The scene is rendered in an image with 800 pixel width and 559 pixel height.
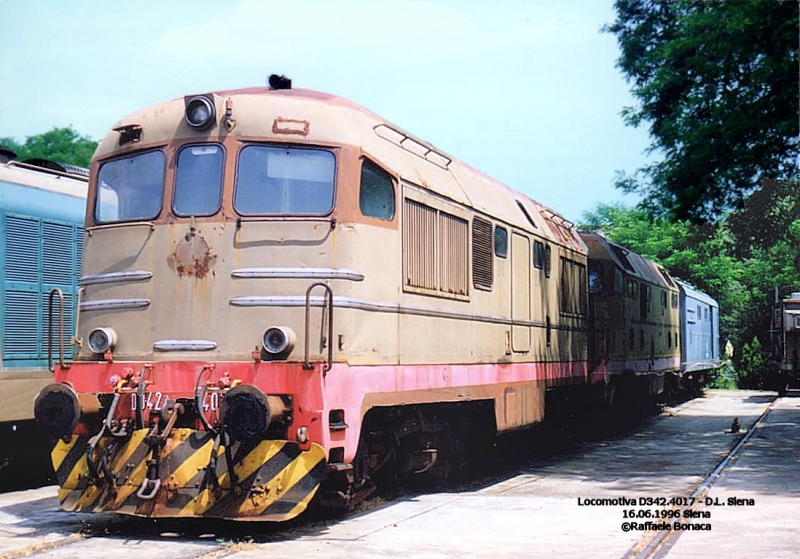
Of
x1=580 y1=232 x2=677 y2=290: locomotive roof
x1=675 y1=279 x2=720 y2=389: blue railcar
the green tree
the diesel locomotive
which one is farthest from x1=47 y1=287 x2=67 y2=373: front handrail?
the green tree

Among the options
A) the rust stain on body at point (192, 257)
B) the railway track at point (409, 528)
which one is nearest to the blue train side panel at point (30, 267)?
the railway track at point (409, 528)

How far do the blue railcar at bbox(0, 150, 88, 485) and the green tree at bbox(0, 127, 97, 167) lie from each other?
44.8 m

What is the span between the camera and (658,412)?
26094 millimetres

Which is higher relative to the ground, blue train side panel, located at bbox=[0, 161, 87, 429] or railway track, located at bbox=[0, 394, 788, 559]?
blue train side panel, located at bbox=[0, 161, 87, 429]

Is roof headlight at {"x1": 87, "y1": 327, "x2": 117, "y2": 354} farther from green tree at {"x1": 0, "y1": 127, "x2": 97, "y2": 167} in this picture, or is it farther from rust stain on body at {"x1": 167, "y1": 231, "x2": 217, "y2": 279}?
green tree at {"x1": 0, "y1": 127, "x2": 97, "y2": 167}

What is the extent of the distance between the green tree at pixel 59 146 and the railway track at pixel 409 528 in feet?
154

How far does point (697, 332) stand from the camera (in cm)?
3394

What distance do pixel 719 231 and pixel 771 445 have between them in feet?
94.2

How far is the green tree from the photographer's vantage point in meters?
55.6

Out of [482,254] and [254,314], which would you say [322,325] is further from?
[482,254]

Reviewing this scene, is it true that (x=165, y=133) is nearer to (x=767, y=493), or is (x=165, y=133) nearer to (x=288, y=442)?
(x=288, y=442)

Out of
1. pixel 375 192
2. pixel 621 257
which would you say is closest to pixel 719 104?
pixel 621 257

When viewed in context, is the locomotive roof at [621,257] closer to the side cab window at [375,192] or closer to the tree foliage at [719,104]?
the tree foliage at [719,104]

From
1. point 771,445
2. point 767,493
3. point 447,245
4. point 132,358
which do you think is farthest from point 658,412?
point 132,358
